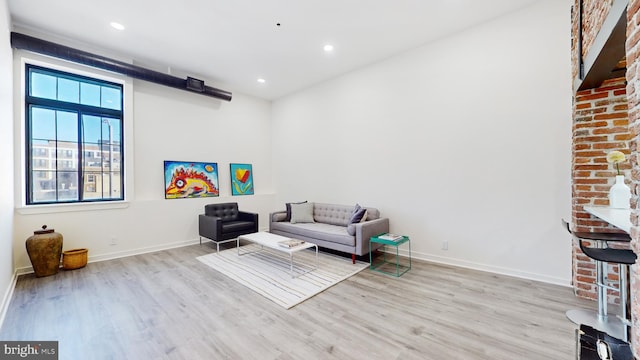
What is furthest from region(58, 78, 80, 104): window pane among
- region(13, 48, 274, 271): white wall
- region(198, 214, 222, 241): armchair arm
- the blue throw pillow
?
the blue throw pillow

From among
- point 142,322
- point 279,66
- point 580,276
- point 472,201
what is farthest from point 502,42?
point 142,322

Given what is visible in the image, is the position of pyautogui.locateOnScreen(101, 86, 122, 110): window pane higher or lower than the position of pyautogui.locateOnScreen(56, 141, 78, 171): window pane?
higher

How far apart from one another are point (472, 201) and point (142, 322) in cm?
423

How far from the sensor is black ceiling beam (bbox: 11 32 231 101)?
3450 millimetres

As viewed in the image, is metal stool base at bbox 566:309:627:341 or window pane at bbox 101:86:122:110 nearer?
metal stool base at bbox 566:309:627:341

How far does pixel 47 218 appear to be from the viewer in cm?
384

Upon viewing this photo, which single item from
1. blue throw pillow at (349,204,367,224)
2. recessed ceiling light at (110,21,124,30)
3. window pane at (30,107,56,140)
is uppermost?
recessed ceiling light at (110,21,124,30)

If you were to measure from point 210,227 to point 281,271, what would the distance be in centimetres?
194

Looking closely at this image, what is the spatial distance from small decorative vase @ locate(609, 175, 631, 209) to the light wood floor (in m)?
1.10

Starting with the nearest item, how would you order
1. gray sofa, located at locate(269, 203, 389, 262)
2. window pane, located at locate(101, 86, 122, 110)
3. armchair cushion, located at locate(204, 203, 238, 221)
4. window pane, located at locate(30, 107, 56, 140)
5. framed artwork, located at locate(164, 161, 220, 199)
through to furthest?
window pane, located at locate(30, 107, 56, 140), gray sofa, located at locate(269, 203, 389, 262), window pane, located at locate(101, 86, 122, 110), framed artwork, located at locate(164, 161, 220, 199), armchair cushion, located at locate(204, 203, 238, 221)

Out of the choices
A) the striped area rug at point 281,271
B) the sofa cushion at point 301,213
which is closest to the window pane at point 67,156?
the striped area rug at point 281,271

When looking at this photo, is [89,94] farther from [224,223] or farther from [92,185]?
[224,223]

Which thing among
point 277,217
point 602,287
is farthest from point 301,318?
point 277,217

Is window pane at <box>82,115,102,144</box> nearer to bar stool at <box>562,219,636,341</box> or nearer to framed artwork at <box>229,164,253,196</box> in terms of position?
framed artwork at <box>229,164,253,196</box>
